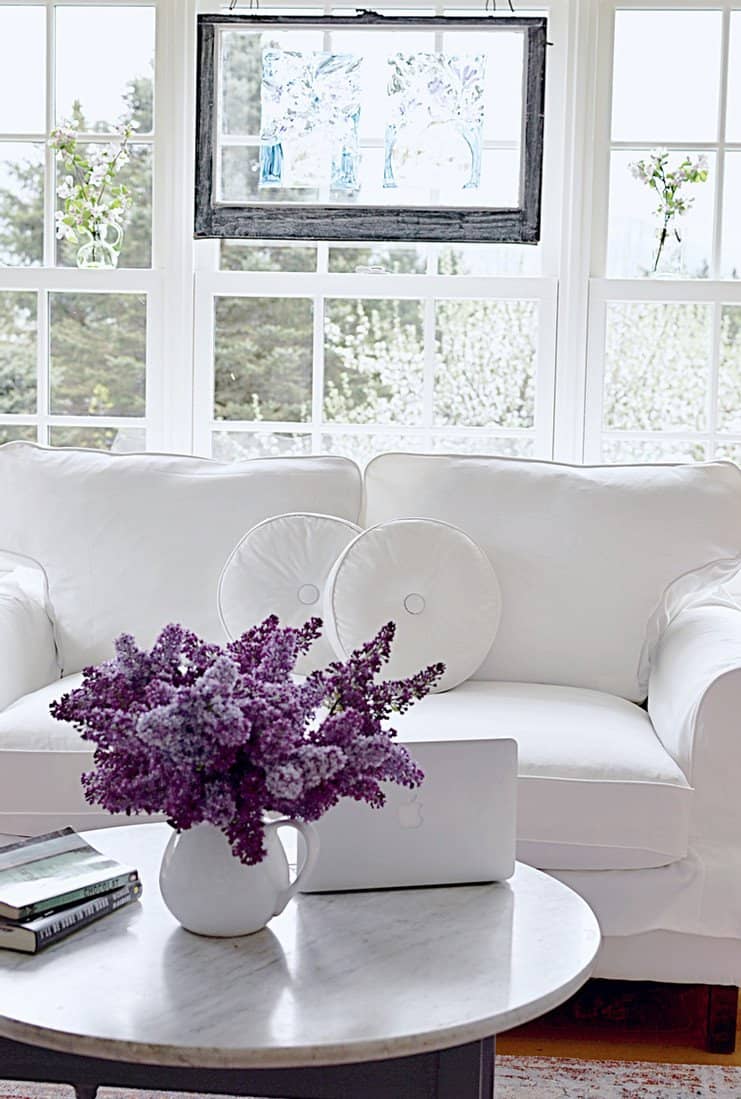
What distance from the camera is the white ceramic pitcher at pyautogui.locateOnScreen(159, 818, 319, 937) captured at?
1376mm

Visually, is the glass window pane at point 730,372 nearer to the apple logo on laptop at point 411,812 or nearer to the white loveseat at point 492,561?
the white loveseat at point 492,561

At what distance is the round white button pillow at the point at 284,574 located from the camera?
267cm

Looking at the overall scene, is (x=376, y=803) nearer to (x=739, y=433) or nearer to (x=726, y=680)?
(x=726, y=680)

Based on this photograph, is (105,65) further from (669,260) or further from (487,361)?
(669,260)

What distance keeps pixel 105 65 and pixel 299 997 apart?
9.66 ft

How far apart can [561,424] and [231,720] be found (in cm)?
238

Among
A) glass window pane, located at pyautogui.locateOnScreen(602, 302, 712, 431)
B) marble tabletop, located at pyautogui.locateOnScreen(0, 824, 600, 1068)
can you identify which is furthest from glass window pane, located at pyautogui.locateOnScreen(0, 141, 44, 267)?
marble tabletop, located at pyautogui.locateOnScreen(0, 824, 600, 1068)

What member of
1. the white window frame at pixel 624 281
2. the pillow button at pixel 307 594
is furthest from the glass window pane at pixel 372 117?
the pillow button at pixel 307 594

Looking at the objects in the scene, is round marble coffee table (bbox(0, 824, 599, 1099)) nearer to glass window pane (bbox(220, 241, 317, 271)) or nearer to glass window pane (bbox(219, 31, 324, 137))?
glass window pane (bbox(220, 241, 317, 271))

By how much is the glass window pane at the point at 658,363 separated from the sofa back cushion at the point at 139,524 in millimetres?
955

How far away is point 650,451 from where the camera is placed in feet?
11.6

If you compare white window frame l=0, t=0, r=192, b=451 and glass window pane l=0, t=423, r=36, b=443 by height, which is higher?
white window frame l=0, t=0, r=192, b=451

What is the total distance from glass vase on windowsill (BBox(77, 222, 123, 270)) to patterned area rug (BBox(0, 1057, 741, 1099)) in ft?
7.22

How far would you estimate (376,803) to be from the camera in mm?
1394
